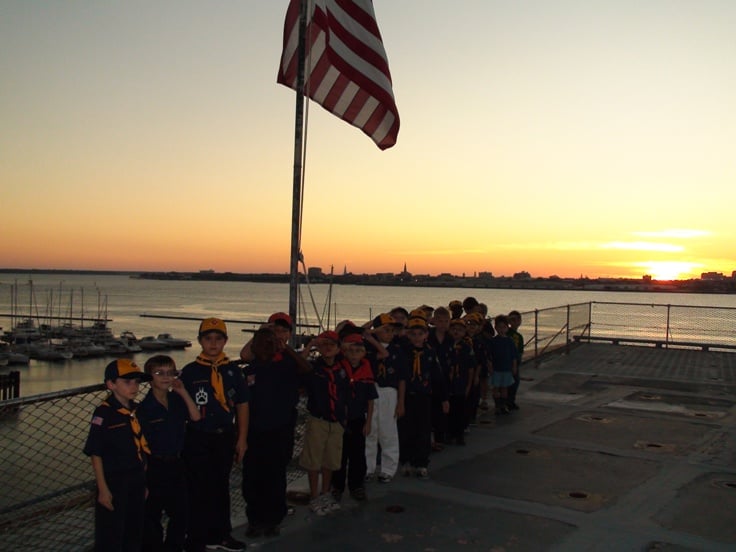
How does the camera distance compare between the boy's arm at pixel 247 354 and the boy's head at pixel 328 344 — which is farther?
the boy's head at pixel 328 344

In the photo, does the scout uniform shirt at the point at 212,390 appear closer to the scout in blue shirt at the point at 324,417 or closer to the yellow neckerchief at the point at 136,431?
the yellow neckerchief at the point at 136,431

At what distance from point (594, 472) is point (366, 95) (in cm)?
502

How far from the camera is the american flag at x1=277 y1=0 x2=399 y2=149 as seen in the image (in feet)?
24.1

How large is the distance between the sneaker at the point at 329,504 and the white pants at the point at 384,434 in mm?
815

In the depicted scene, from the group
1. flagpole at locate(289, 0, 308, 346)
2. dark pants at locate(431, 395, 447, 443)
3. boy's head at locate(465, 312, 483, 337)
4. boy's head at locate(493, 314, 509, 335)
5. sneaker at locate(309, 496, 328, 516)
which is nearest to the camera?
sneaker at locate(309, 496, 328, 516)

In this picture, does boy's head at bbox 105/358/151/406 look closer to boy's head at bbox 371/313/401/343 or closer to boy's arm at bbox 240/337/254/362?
boy's arm at bbox 240/337/254/362

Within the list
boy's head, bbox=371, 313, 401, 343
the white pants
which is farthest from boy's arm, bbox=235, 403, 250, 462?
boy's head, bbox=371, 313, 401, 343

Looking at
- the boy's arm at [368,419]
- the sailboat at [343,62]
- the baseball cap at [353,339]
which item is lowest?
the boy's arm at [368,419]

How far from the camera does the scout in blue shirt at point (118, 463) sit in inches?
141

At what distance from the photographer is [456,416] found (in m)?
7.57

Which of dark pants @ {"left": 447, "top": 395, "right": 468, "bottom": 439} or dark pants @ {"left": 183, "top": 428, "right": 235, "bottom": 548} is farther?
dark pants @ {"left": 447, "top": 395, "right": 468, "bottom": 439}

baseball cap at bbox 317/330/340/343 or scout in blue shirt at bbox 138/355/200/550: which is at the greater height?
baseball cap at bbox 317/330/340/343


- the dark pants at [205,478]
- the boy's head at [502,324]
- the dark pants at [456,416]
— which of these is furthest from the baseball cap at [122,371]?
the boy's head at [502,324]

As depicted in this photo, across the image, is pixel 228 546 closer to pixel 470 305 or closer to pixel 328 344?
pixel 328 344
